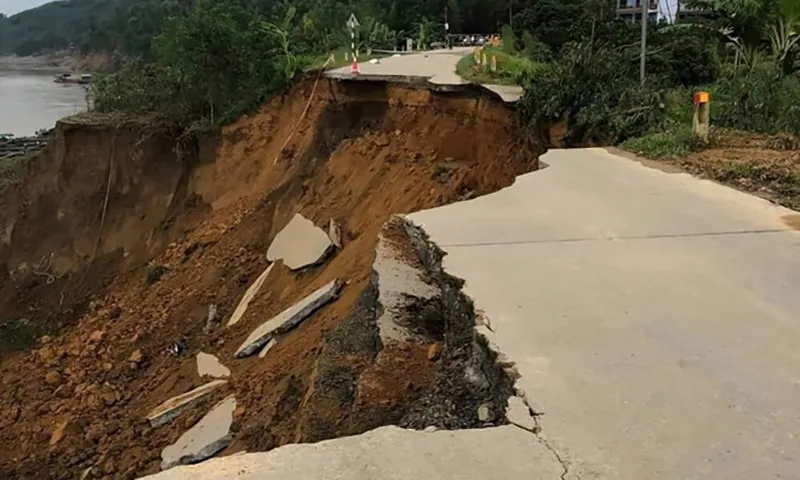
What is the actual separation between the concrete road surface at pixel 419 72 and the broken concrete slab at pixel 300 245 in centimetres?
316

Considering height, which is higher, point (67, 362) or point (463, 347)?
point (463, 347)

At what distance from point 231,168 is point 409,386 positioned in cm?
1197

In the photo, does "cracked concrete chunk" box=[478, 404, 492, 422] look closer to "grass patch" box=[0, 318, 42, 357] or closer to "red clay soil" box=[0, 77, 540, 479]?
"red clay soil" box=[0, 77, 540, 479]

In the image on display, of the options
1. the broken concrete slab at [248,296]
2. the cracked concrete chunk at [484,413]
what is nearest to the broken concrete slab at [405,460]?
the cracked concrete chunk at [484,413]

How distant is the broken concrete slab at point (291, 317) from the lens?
930 cm

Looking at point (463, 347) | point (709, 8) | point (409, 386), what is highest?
point (709, 8)

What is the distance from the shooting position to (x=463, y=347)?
425cm

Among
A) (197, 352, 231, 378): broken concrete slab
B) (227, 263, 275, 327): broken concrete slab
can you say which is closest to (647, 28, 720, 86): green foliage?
(227, 263, 275, 327): broken concrete slab

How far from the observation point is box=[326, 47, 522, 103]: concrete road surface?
12491mm


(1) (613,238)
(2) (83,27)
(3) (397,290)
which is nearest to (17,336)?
(3) (397,290)

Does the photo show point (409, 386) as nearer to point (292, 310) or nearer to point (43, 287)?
point (292, 310)

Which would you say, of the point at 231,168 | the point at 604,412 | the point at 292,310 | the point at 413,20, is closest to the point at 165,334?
the point at 292,310

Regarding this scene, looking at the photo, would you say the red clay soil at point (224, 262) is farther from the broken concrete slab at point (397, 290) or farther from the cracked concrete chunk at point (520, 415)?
the cracked concrete chunk at point (520, 415)

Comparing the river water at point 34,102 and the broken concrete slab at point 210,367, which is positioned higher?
the broken concrete slab at point 210,367
